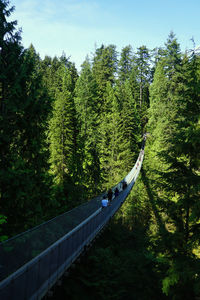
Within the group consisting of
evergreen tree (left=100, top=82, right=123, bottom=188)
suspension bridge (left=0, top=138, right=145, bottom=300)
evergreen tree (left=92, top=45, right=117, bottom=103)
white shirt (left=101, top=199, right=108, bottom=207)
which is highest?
evergreen tree (left=92, top=45, right=117, bottom=103)

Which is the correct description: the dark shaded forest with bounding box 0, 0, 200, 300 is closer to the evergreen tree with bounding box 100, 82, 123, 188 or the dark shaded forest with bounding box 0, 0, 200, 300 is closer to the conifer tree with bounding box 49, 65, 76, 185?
the conifer tree with bounding box 49, 65, 76, 185

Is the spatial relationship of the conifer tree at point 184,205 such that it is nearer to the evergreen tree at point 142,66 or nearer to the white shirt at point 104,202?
the white shirt at point 104,202

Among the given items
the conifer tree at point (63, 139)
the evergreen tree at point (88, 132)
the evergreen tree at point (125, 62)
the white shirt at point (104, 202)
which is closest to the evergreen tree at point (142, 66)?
the evergreen tree at point (125, 62)

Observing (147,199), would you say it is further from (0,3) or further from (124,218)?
(0,3)

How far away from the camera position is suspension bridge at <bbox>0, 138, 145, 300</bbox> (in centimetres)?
474

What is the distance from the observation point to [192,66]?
29.4ft

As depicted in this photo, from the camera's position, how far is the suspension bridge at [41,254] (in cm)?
474

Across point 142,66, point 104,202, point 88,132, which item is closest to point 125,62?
point 142,66

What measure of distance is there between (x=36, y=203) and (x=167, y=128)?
2051 centimetres

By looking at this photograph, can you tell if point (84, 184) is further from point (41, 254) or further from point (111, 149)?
point (41, 254)

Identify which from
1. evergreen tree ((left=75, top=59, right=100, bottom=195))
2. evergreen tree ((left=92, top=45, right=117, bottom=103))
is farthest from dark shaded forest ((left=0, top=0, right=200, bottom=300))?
evergreen tree ((left=92, top=45, right=117, bottom=103))

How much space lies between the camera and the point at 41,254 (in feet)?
18.5

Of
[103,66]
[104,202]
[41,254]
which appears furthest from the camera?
[103,66]

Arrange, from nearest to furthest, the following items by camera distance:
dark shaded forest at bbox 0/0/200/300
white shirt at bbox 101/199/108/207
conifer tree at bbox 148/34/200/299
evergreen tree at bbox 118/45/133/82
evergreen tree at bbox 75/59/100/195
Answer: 1. conifer tree at bbox 148/34/200/299
2. dark shaded forest at bbox 0/0/200/300
3. white shirt at bbox 101/199/108/207
4. evergreen tree at bbox 75/59/100/195
5. evergreen tree at bbox 118/45/133/82
